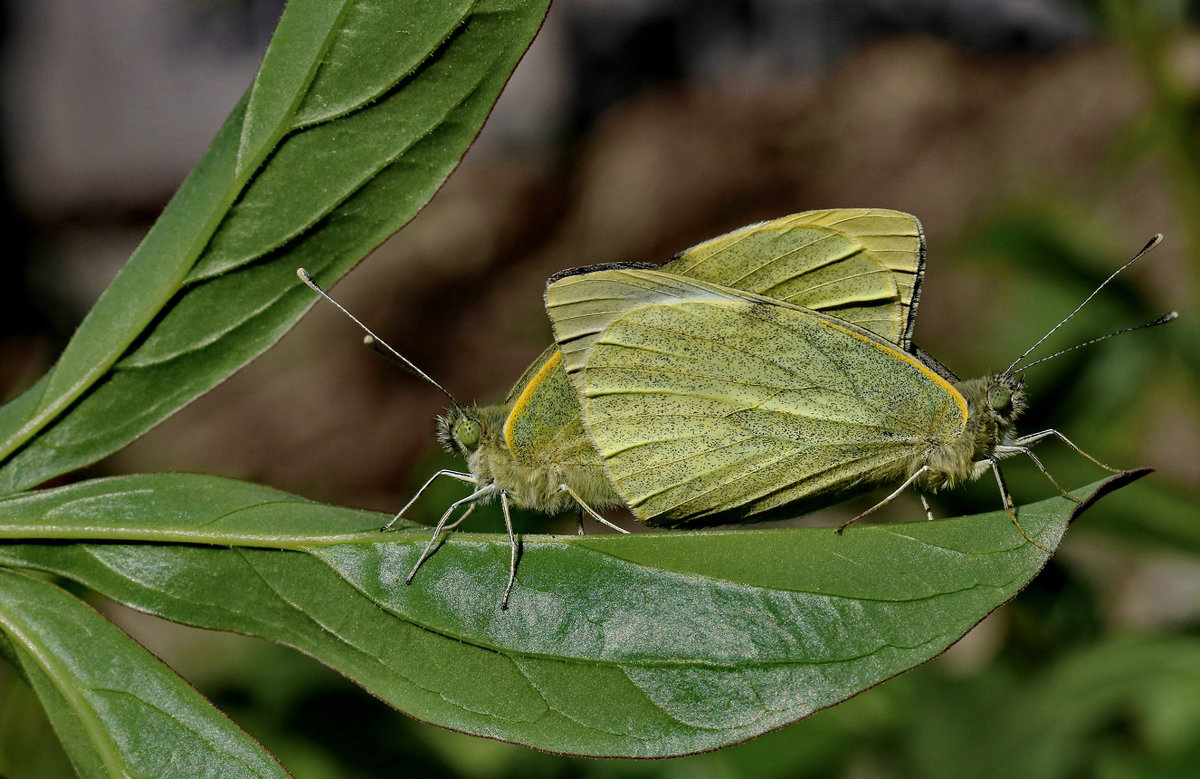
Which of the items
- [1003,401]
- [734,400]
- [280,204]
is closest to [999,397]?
[1003,401]

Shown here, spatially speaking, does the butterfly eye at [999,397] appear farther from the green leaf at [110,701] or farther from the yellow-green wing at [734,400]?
the green leaf at [110,701]

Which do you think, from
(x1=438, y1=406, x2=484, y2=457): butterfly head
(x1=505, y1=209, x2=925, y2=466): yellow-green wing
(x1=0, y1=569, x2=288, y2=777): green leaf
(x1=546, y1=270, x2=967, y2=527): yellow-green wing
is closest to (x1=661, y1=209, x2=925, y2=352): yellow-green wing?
(x1=505, y1=209, x2=925, y2=466): yellow-green wing

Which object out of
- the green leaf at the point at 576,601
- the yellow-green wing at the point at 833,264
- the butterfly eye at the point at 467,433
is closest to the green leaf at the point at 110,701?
the green leaf at the point at 576,601

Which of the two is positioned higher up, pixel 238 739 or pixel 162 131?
pixel 162 131

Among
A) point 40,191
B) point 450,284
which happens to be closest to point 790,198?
point 450,284

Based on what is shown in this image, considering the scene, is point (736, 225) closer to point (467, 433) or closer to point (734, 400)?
point (734, 400)

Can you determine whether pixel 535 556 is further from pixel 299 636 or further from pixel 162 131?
pixel 162 131
